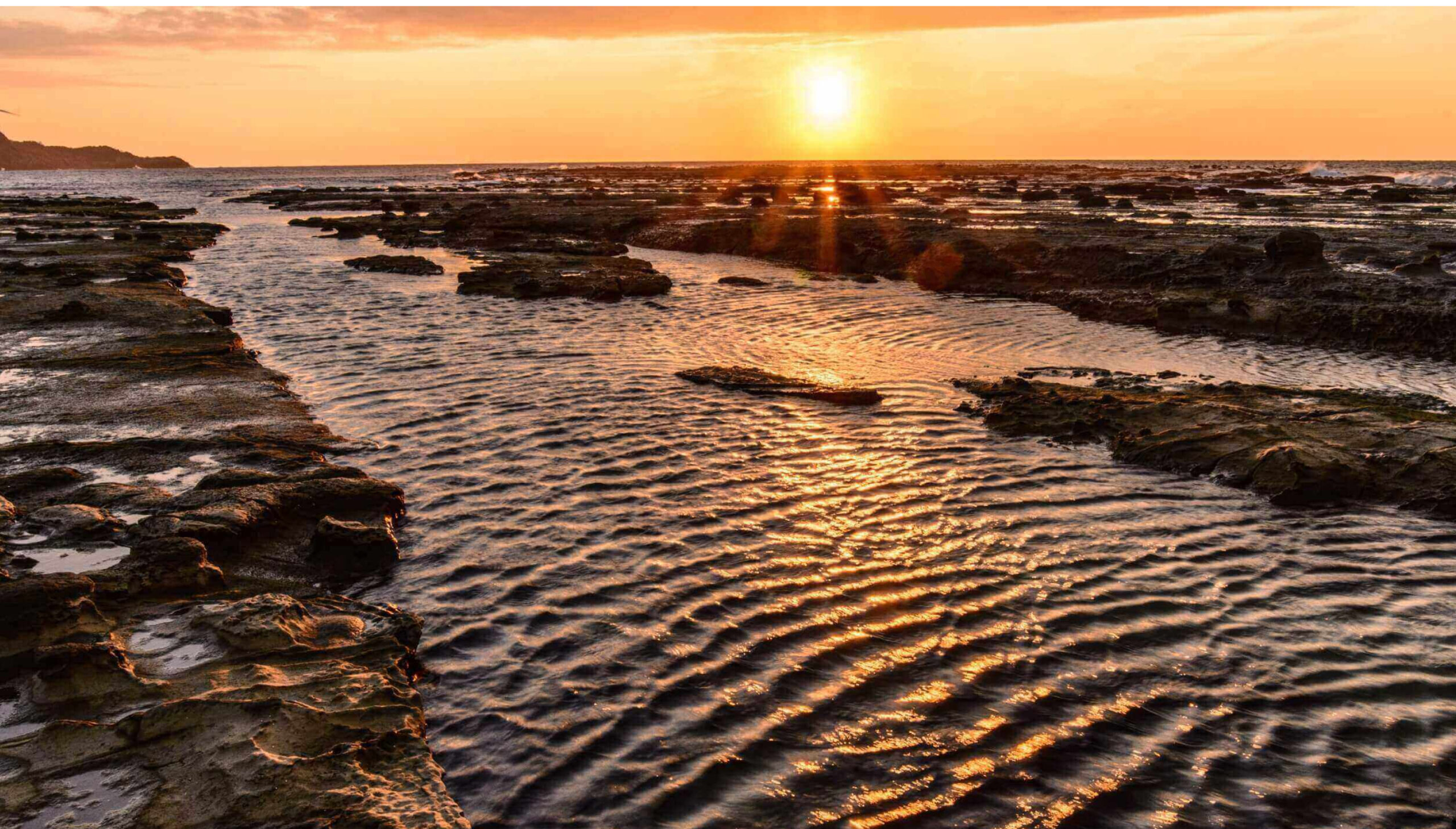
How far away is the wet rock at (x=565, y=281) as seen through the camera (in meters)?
29.8

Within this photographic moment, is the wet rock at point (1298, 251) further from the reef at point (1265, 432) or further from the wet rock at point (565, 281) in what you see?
the wet rock at point (565, 281)

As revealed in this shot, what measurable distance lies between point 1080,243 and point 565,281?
2260 cm

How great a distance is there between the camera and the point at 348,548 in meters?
9.48

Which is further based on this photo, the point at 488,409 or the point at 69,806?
the point at 488,409

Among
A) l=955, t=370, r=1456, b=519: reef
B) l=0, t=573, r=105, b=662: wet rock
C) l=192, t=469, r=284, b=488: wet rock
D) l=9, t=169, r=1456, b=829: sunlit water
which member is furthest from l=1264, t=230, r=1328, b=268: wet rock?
l=0, t=573, r=105, b=662: wet rock

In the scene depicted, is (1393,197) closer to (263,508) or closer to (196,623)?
(263,508)

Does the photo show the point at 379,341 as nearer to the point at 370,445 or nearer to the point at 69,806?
the point at 370,445

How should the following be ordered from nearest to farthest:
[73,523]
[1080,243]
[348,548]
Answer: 1. [348,548]
2. [73,523]
3. [1080,243]

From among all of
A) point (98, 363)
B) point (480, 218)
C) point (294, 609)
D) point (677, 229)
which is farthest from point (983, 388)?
point (480, 218)

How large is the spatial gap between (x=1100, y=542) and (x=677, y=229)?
4310cm

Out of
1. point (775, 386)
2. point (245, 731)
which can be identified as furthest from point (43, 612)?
point (775, 386)

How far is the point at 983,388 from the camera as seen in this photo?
16.8 m

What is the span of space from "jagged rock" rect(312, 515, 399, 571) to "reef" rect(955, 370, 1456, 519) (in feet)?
33.8

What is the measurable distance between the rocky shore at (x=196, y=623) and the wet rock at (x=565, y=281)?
14.5m
